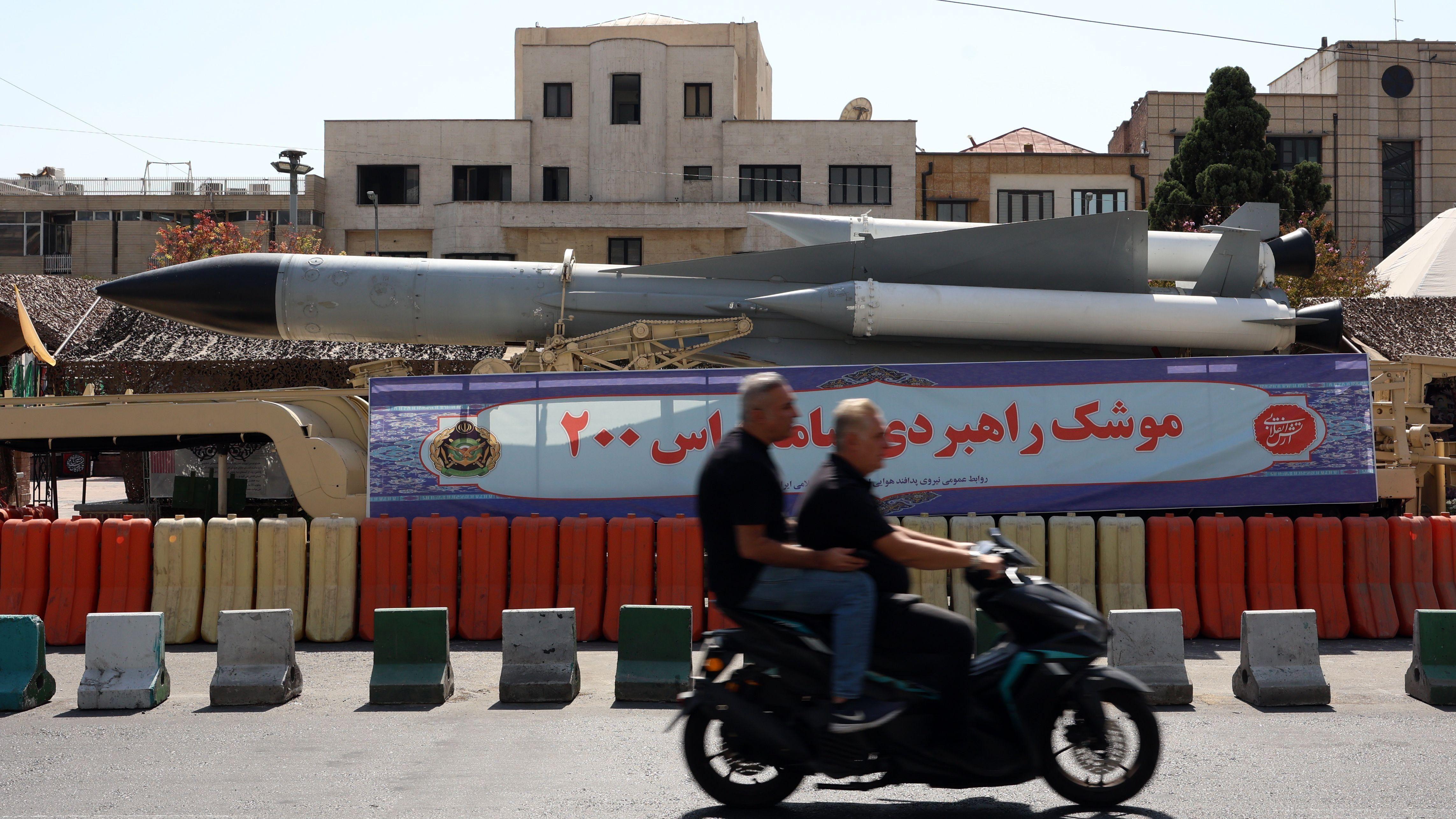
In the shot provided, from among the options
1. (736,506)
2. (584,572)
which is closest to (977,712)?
(736,506)

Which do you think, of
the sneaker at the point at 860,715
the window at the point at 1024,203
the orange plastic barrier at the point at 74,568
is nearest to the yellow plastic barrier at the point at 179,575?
the orange plastic barrier at the point at 74,568

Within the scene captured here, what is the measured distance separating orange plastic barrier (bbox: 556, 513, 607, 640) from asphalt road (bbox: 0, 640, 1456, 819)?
1.79 meters

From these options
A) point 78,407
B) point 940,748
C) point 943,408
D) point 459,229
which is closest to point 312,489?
point 78,407

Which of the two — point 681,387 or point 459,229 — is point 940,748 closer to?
point 681,387

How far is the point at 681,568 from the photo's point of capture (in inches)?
388

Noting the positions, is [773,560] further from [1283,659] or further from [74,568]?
[74,568]

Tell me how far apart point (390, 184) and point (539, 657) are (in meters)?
35.9

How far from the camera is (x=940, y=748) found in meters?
4.77

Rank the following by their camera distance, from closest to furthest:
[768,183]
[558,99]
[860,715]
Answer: [860,715]
[768,183]
[558,99]

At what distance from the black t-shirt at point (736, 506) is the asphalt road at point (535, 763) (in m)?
1.03

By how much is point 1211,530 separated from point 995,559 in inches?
229

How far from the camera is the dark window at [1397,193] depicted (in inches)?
1764

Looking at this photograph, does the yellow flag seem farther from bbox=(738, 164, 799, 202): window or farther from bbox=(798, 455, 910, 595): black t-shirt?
bbox=(738, 164, 799, 202): window

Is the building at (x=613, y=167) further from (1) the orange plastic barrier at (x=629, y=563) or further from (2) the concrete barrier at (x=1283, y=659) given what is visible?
(2) the concrete barrier at (x=1283, y=659)
